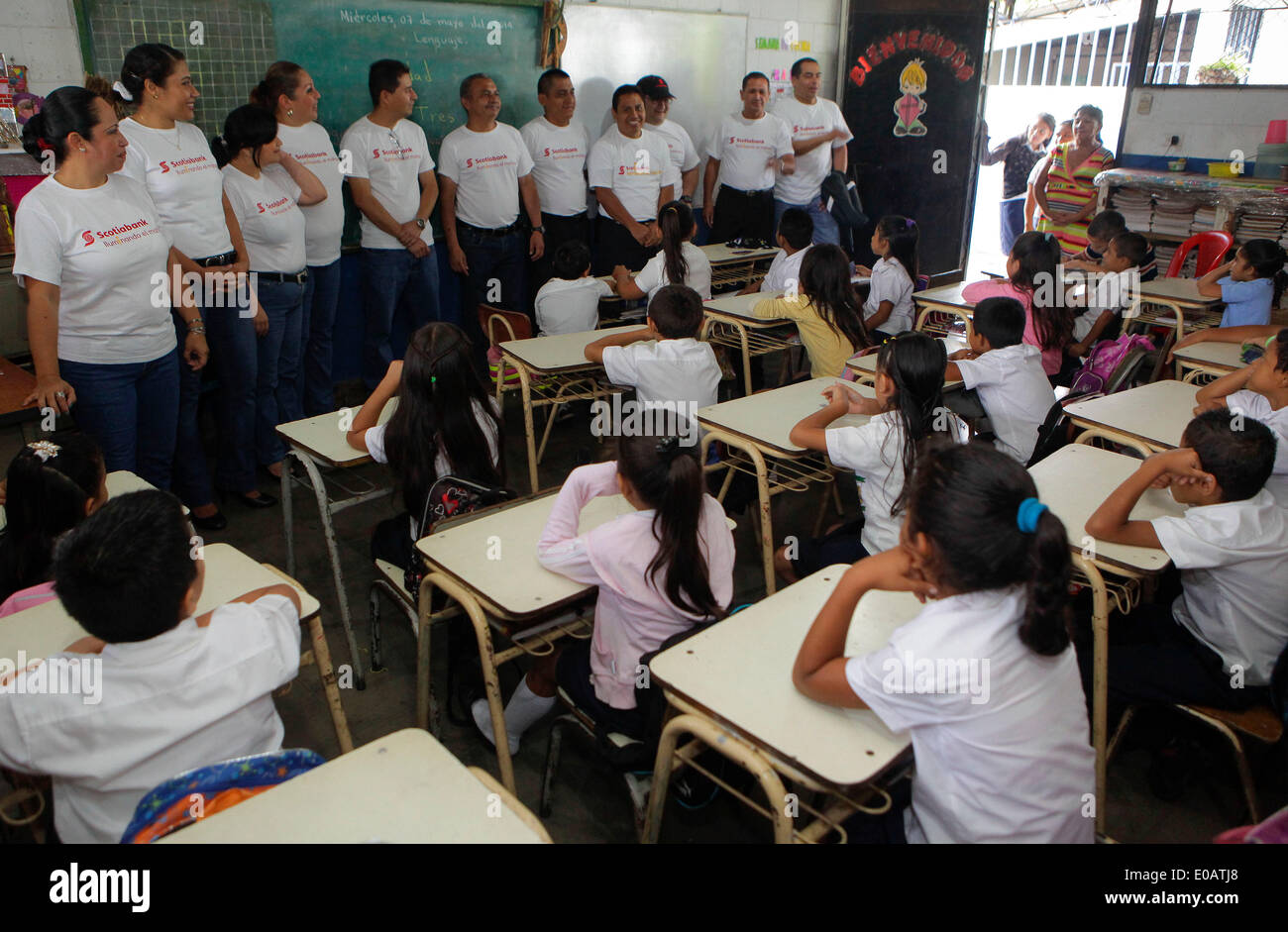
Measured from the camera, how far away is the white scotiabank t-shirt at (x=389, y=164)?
14.1 ft

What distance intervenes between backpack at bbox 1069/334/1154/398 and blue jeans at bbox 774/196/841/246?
2.70m

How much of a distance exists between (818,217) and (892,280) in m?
2.19

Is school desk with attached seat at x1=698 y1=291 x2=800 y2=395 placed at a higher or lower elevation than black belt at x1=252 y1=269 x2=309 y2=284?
lower

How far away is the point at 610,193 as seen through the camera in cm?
530

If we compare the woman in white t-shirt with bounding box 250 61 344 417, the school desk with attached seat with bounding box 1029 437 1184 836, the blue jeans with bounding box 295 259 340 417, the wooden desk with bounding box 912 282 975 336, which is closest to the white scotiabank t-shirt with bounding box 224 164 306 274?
the woman in white t-shirt with bounding box 250 61 344 417

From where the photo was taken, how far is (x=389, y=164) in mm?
4387

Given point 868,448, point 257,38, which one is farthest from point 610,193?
point 868,448

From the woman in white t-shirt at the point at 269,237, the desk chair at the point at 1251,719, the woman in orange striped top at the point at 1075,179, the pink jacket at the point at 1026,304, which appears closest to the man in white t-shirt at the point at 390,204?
the woman in white t-shirt at the point at 269,237

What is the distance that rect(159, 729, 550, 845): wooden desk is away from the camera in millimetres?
1155

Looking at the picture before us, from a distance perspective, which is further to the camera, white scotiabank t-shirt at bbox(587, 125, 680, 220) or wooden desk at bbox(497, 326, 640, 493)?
white scotiabank t-shirt at bbox(587, 125, 680, 220)

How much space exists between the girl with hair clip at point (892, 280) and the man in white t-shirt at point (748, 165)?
65.8 inches

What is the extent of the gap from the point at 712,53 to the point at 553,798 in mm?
5240

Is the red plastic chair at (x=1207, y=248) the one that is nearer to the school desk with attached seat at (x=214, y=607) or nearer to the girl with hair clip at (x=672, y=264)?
the girl with hair clip at (x=672, y=264)

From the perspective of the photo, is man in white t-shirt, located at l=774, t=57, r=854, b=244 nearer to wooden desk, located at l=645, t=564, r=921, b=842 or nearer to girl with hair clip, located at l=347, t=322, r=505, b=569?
girl with hair clip, located at l=347, t=322, r=505, b=569
